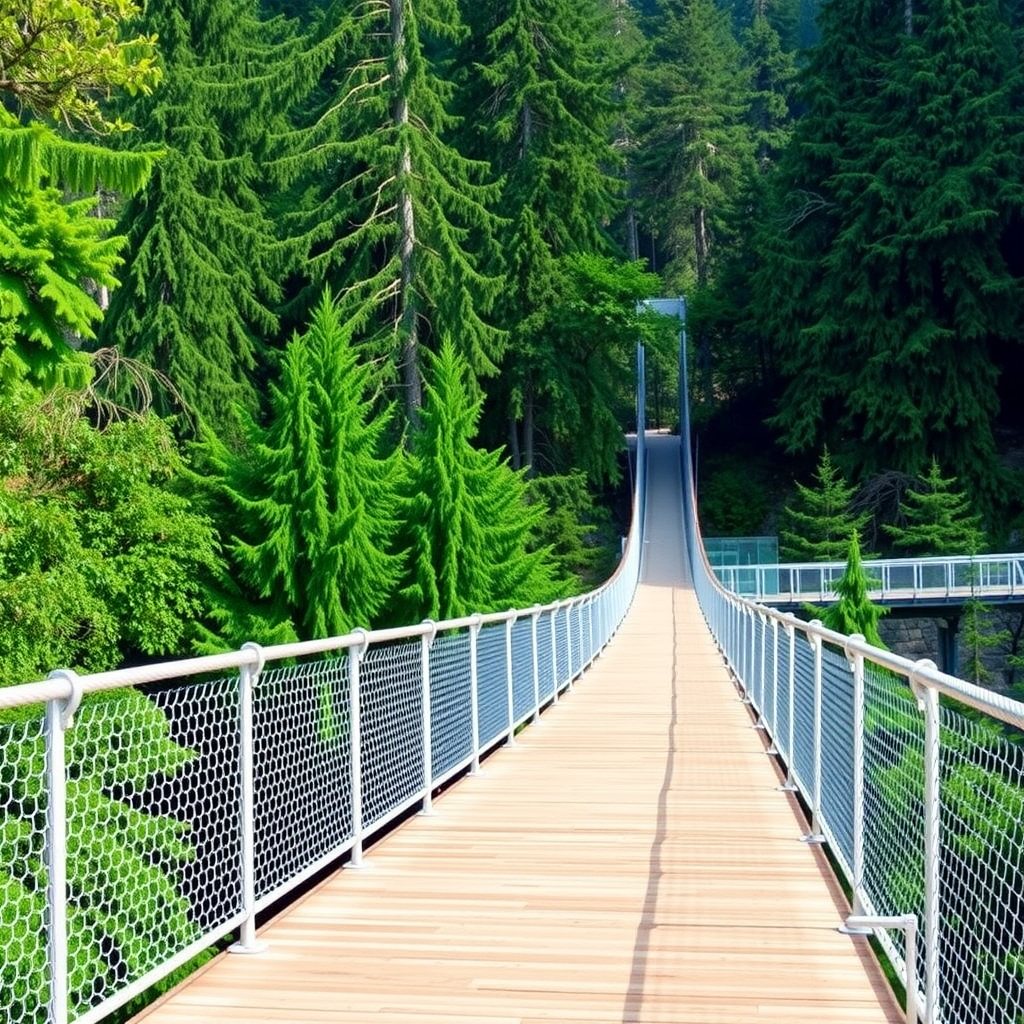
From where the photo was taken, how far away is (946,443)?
3900cm

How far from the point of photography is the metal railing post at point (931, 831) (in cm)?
366

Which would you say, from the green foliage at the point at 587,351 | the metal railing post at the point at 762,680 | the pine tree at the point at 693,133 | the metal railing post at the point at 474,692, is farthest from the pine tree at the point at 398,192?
the pine tree at the point at 693,133

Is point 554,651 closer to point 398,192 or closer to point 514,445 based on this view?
point 398,192

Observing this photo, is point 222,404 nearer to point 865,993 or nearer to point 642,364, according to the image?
point 865,993

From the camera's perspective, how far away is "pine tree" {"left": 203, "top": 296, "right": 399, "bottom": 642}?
811 inches

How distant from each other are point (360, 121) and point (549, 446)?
1280cm

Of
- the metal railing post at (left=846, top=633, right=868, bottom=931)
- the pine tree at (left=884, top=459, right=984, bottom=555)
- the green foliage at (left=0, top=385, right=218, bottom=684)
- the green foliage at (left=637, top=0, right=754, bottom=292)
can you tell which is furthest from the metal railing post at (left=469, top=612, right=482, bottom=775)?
the green foliage at (left=637, top=0, right=754, bottom=292)

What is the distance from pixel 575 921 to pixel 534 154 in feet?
110

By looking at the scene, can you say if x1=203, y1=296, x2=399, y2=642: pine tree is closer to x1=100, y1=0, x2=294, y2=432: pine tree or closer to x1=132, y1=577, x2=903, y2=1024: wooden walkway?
x1=100, y1=0, x2=294, y2=432: pine tree

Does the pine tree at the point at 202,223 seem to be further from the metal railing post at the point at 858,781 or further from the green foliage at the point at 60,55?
the metal railing post at the point at 858,781

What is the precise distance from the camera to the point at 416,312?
2955 centimetres

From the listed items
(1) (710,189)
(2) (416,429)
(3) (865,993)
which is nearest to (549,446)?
(2) (416,429)

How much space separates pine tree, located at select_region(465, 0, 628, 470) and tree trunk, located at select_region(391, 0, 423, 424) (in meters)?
6.49

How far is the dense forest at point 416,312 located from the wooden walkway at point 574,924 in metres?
7.18
